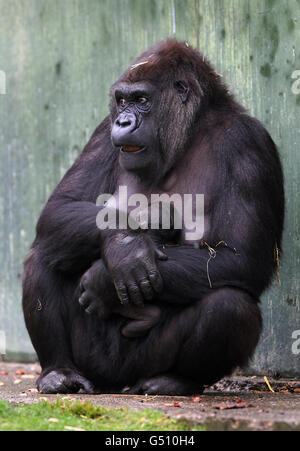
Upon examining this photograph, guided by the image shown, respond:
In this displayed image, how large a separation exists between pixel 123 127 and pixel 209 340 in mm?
1182

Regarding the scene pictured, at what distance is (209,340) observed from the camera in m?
4.10

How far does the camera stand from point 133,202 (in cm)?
457

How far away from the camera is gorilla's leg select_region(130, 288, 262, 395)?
407cm

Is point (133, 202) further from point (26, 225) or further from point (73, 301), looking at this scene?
point (26, 225)

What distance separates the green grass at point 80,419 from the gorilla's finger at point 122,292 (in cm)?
73

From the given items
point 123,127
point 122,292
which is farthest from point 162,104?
point 122,292

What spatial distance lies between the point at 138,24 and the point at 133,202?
6.00 ft

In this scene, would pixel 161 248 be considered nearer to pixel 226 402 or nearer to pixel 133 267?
pixel 133 267

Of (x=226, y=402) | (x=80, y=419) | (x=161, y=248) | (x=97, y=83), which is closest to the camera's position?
(x=80, y=419)

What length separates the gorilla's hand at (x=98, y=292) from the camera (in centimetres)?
428

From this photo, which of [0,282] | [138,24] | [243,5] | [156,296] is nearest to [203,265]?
[156,296]

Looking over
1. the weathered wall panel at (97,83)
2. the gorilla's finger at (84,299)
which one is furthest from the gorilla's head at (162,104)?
the weathered wall panel at (97,83)

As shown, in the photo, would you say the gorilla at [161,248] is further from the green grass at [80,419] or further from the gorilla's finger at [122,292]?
the green grass at [80,419]

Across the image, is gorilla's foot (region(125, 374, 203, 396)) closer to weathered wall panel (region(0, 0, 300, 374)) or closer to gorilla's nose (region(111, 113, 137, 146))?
weathered wall panel (region(0, 0, 300, 374))
